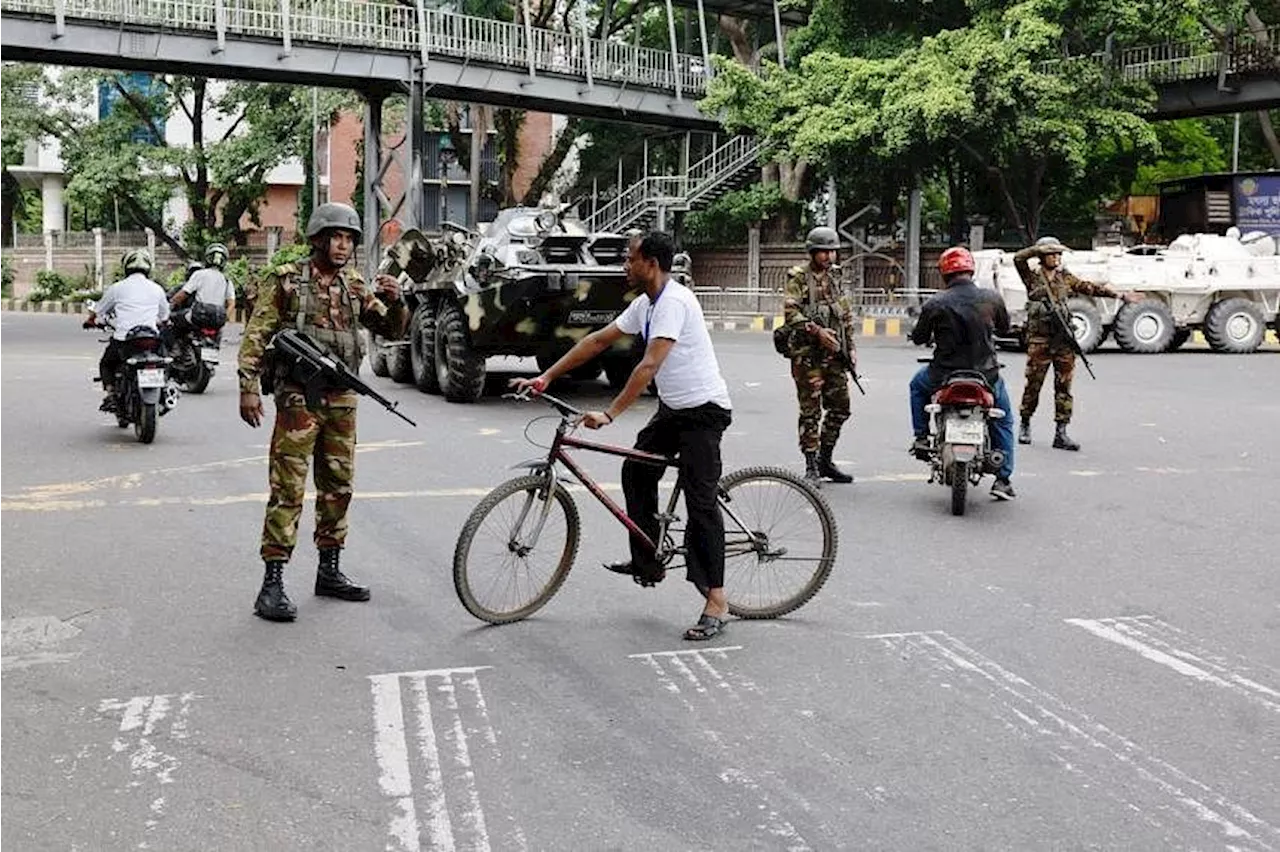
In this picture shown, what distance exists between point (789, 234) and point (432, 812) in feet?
111

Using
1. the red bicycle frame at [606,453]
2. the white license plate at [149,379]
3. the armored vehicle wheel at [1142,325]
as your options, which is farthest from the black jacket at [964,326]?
the armored vehicle wheel at [1142,325]

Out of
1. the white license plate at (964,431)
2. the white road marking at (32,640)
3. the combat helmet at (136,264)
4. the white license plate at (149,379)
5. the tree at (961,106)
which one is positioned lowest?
the white road marking at (32,640)

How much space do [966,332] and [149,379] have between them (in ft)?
21.1

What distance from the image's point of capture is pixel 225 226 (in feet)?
143

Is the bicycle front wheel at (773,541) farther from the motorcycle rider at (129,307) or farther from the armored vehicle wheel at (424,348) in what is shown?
the armored vehicle wheel at (424,348)

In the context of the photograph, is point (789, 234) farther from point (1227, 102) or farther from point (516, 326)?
point (516, 326)

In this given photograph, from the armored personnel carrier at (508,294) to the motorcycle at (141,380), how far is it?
274 cm

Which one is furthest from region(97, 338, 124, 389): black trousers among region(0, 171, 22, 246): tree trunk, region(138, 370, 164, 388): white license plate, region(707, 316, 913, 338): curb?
region(0, 171, 22, 246): tree trunk

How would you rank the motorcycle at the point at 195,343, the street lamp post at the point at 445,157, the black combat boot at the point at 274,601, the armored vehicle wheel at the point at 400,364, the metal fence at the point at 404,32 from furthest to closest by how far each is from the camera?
the street lamp post at the point at 445,157 < the metal fence at the point at 404,32 < the armored vehicle wheel at the point at 400,364 < the motorcycle at the point at 195,343 < the black combat boot at the point at 274,601

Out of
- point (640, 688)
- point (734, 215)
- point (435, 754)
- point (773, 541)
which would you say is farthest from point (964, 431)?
point (734, 215)

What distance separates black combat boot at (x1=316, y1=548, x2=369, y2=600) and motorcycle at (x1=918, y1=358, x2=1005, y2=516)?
12.5 feet

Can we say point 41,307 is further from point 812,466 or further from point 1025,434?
point 812,466

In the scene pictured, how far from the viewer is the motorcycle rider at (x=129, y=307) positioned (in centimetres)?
1194

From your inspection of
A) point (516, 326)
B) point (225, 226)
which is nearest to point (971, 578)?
point (516, 326)
